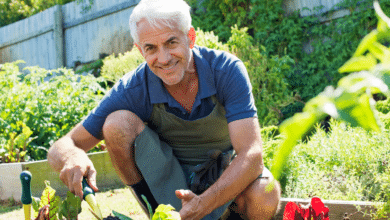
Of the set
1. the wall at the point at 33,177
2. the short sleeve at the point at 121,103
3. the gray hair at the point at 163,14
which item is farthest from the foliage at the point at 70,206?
the wall at the point at 33,177

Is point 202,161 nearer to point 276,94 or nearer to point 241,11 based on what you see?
point 276,94

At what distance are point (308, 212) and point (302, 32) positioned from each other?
4.13 meters

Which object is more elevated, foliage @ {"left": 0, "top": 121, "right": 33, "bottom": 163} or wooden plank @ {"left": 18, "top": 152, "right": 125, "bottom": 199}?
foliage @ {"left": 0, "top": 121, "right": 33, "bottom": 163}

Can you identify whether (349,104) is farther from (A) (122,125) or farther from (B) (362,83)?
(A) (122,125)

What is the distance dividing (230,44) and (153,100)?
247 cm

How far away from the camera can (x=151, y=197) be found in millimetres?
2182

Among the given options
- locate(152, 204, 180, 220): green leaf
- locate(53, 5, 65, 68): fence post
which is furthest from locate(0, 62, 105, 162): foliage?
locate(53, 5, 65, 68): fence post

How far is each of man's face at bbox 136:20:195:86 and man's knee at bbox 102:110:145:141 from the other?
0.28 m

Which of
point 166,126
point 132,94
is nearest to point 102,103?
point 132,94

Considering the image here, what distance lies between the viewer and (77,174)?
5.65 ft

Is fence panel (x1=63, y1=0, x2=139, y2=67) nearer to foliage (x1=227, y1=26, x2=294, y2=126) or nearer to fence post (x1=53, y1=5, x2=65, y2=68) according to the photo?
fence post (x1=53, y1=5, x2=65, y2=68)

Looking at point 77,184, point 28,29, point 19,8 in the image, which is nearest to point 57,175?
point 77,184

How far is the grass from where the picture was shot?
2.65 meters

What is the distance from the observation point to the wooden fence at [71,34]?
7387mm
